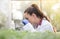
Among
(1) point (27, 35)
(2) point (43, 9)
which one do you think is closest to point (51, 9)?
(2) point (43, 9)

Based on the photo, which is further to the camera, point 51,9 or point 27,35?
point 51,9

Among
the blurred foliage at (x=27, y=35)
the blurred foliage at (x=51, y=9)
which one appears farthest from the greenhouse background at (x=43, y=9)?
the blurred foliage at (x=27, y=35)

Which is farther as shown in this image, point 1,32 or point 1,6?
point 1,6

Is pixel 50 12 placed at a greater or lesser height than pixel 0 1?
lesser

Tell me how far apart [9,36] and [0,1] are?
98 cm

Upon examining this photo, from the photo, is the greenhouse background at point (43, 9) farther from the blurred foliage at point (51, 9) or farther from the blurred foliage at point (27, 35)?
the blurred foliage at point (27, 35)

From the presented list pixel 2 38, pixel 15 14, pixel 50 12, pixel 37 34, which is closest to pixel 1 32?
pixel 2 38

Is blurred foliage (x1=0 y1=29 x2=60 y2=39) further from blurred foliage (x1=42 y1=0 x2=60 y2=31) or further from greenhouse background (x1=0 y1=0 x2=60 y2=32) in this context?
blurred foliage (x1=42 y1=0 x2=60 y2=31)

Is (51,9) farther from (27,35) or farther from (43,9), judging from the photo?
(27,35)

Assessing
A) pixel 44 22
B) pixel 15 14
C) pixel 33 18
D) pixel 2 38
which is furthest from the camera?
pixel 15 14

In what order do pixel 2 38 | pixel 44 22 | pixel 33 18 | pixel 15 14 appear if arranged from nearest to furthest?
pixel 2 38
pixel 44 22
pixel 33 18
pixel 15 14

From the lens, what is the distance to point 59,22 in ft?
8.25

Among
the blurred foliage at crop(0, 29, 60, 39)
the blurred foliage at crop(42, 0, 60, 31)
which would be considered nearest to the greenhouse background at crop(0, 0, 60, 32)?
the blurred foliage at crop(42, 0, 60, 31)

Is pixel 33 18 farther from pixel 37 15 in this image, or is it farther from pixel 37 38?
pixel 37 38
